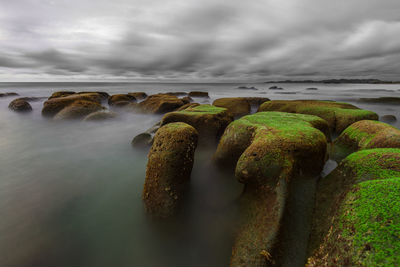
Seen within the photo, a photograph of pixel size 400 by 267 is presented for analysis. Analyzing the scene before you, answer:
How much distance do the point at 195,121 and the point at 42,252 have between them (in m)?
4.80

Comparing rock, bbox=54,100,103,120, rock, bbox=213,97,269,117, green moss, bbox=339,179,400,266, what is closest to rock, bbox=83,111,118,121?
rock, bbox=54,100,103,120

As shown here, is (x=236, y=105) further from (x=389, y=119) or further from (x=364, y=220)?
(x=364, y=220)

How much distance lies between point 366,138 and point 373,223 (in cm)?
325

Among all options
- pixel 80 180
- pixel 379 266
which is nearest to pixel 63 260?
pixel 80 180

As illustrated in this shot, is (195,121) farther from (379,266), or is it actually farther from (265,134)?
(379,266)

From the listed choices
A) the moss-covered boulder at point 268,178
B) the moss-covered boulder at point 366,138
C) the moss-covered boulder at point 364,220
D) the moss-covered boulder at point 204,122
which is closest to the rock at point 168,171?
the moss-covered boulder at point 268,178

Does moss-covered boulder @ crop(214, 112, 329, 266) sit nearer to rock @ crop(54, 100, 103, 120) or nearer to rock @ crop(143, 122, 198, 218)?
rock @ crop(143, 122, 198, 218)

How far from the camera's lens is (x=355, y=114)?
652 cm

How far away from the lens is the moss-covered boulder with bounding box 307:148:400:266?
4.64ft

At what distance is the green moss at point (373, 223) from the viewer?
137 centimetres

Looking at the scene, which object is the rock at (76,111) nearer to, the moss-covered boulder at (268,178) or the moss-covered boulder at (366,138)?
the moss-covered boulder at (268,178)

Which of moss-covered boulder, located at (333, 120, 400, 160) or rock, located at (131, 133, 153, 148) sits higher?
moss-covered boulder, located at (333, 120, 400, 160)

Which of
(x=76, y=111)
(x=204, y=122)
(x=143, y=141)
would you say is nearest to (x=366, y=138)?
(x=204, y=122)

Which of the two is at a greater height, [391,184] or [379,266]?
[391,184]
